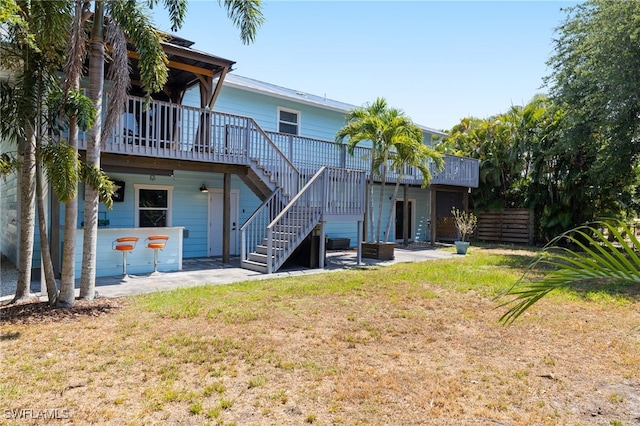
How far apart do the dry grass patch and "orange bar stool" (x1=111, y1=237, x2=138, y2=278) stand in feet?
7.33

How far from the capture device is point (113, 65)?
6.55 m

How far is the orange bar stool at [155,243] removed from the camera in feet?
29.5

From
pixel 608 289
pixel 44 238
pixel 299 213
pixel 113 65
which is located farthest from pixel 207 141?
pixel 608 289

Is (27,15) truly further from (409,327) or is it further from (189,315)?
(409,327)

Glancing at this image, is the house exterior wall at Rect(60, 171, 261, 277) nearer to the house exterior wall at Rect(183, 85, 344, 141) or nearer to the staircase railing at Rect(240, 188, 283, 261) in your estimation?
the staircase railing at Rect(240, 188, 283, 261)

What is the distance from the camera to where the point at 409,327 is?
555 centimetres

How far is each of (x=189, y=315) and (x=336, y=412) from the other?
10.6ft

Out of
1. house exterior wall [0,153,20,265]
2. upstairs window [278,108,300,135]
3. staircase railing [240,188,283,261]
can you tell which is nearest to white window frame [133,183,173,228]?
staircase railing [240,188,283,261]

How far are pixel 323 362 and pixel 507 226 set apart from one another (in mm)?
16557

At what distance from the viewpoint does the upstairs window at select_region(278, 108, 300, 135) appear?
14242 millimetres

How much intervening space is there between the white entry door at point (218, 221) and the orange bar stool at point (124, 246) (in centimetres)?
389

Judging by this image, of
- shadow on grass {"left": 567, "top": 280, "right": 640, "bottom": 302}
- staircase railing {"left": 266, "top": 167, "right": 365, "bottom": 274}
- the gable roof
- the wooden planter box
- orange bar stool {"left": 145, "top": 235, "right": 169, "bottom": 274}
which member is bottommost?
shadow on grass {"left": 567, "top": 280, "right": 640, "bottom": 302}

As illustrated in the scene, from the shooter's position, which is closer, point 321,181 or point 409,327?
point 409,327

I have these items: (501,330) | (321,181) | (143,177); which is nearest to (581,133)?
(321,181)
